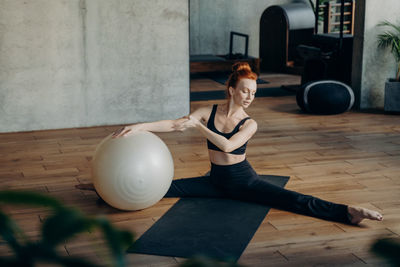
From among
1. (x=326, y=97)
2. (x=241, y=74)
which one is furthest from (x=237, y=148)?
(x=326, y=97)

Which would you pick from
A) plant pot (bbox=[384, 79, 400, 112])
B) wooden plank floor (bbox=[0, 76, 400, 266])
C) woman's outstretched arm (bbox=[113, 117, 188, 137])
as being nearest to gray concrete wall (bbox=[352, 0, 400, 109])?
plant pot (bbox=[384, 79, 400, 112])

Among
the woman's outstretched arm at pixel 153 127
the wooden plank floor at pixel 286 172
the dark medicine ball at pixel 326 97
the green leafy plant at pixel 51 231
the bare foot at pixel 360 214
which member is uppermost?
the green leafy plant at pixel 51 231

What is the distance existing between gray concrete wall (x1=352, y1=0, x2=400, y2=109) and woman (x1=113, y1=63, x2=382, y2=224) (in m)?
3.27

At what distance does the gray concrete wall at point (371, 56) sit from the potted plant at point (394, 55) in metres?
0.06

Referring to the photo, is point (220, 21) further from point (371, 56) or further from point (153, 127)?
point (153, 127)

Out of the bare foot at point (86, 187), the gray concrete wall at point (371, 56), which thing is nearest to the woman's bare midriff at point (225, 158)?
the bare foot at point (86, 187)

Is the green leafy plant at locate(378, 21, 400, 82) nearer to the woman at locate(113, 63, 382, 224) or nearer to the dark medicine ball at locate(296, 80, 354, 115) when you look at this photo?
the dark medicine ball at locate(296, 80, 354, 115)

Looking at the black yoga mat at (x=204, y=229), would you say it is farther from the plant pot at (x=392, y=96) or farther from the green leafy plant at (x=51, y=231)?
the plant pot at (x=392, y=96)

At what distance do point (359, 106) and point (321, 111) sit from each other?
60cm

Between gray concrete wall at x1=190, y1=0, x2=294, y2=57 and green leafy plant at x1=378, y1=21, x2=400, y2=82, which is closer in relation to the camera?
green leafy plant at x1=378, y1=21, x2=400, y2=82

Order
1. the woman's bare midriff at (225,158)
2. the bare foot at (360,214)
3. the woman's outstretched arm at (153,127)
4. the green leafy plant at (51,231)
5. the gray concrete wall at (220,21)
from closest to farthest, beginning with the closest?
the green leafy plant at (51,231) < the bare foot at (360,214) < the woman's outstretched arm at (153,127) < the woman's bare midriff at (225,158) < the gray concrete wall at (220,21)

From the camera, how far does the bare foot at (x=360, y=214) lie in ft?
9.04

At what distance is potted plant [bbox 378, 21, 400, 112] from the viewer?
223 inches

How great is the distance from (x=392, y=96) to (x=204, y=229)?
3.67 m
